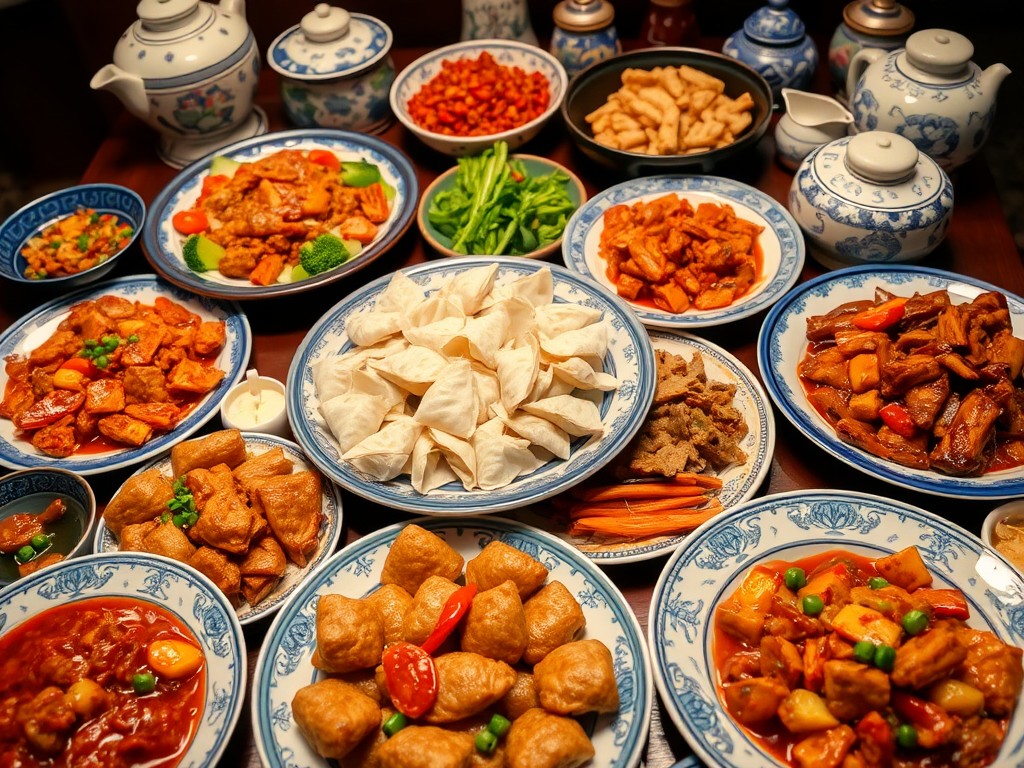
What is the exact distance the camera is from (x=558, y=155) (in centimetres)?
443

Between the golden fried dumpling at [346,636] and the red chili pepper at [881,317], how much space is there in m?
2.15

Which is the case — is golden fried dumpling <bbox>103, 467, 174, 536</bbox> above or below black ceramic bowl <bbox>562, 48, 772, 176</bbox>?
below

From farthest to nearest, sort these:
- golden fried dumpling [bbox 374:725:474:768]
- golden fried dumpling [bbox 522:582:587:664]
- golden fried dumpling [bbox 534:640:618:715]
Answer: golden fried dumpling [bbox 522:582:587:664] → golden fried dumpling [bbox 534:640:618:715] → golden fried dumpling [bbox 374:725:474:768]

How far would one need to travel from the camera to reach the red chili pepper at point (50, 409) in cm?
313

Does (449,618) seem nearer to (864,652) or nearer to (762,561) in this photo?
(762,561)

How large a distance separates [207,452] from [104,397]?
0.69 metres

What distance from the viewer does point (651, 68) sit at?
4.43 m

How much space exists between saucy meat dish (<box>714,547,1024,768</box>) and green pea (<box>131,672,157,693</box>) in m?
1.66

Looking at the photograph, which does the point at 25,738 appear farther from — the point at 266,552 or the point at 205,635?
the point at 266,552

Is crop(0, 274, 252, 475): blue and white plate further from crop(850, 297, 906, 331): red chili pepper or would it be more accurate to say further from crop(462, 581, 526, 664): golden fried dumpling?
crop(850, 297, 906, 331): red chili pepper

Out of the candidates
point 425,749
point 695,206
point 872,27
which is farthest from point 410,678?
point 872,27

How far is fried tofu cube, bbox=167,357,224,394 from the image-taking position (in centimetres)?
322

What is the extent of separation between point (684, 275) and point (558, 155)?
137 centimetres

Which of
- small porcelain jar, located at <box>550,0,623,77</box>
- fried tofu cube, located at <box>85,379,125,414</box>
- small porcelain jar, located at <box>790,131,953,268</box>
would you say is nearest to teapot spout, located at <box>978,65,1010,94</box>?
small porcelain jar, located at <box>790,131,953,268</box>
